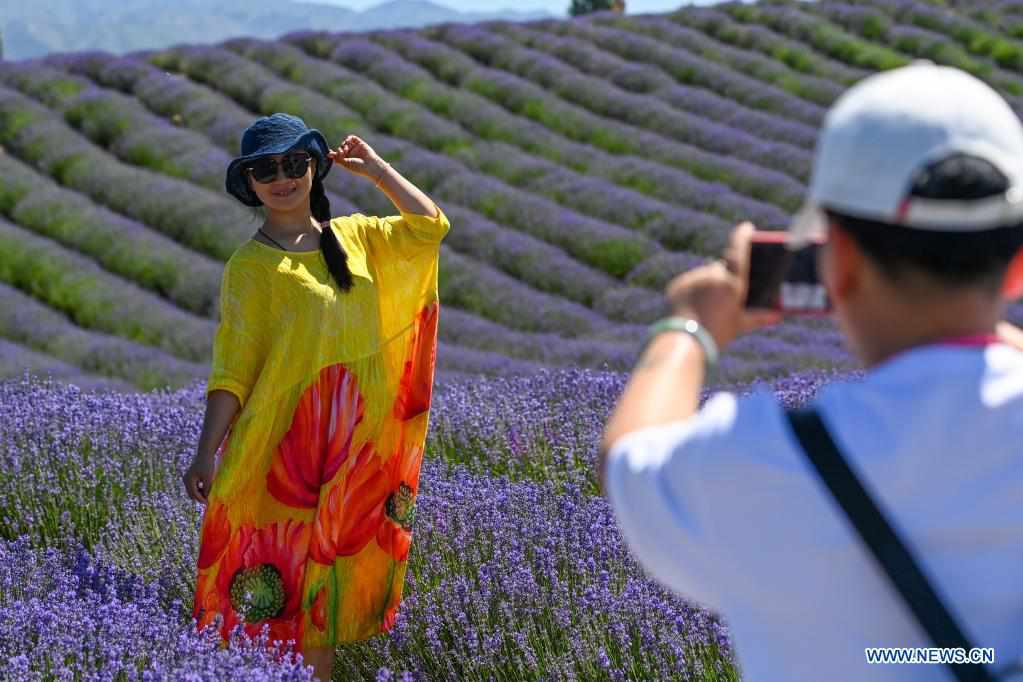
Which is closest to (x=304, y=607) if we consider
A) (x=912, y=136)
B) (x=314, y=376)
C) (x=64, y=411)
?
(x=314, y=376)

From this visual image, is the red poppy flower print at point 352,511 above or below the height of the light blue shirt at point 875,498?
below

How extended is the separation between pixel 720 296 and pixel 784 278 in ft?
0.20

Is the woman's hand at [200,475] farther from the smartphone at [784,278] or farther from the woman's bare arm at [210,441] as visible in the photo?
the smartphone at [784,278]

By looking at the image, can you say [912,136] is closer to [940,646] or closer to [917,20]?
[940,646]

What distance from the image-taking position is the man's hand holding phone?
119 cm

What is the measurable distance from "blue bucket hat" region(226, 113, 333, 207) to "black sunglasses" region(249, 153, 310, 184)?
2 cm

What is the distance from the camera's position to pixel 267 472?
127 inches

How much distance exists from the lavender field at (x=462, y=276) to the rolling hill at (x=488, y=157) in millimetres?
36

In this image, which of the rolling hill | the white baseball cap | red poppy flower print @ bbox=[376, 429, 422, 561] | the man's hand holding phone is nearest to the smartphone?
the man's hand holding phone

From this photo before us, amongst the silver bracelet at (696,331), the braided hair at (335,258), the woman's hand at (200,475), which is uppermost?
the silver bracelet at (696,331)

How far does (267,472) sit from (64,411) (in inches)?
80.2

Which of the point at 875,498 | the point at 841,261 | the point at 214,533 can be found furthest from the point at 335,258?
the point at 875,498

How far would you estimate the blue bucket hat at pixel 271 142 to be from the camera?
318 centimetres

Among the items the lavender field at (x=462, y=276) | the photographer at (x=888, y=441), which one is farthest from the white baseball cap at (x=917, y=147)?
the lavender field at (x=462, y=276)
